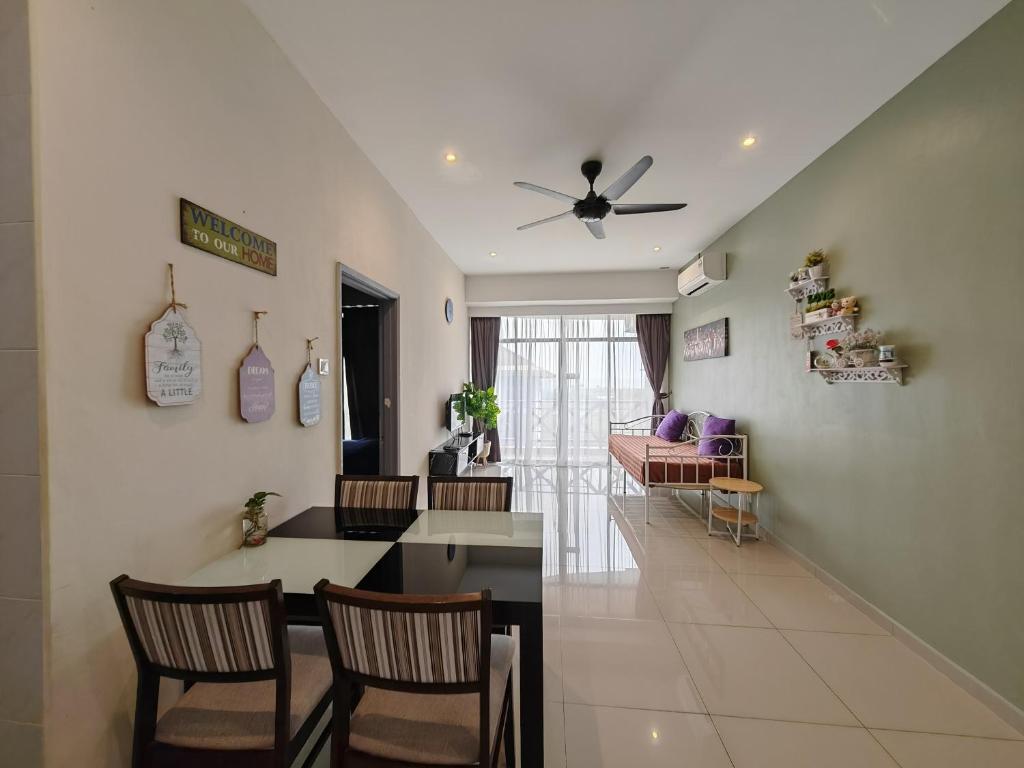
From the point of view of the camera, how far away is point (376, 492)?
7.11ft

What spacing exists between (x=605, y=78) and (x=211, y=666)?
2.84 metres

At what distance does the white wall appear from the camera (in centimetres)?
108

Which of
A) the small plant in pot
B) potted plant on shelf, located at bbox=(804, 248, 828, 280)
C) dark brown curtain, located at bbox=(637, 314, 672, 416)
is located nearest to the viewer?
the small plant in pot

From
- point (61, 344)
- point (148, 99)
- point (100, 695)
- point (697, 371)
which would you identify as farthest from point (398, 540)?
point (697, 371)

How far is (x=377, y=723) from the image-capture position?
42.6 inches

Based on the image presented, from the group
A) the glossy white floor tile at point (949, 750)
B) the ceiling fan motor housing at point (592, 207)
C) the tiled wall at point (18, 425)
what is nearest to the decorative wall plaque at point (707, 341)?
the ceiling fan motor housing at point (592, 207)

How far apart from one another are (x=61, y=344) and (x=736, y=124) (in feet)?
10.9

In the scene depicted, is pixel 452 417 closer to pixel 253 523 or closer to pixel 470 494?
pixel 470 494

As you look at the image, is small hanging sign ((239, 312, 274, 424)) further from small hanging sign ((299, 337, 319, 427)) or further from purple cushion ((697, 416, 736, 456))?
purple cushion ((697, 416, 736, 456))

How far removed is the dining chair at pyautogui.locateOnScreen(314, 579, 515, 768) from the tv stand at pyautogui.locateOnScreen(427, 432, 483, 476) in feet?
10.6

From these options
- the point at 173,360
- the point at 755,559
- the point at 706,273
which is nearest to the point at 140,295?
the point at 173,360

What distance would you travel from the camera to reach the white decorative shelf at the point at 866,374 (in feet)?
7.32

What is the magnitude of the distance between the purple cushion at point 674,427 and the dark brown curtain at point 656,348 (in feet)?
2.70

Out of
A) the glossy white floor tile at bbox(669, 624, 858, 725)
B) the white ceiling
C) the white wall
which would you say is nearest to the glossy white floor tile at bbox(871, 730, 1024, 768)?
the glossy white floor tile at bbox(669, 624, 858, 725)
